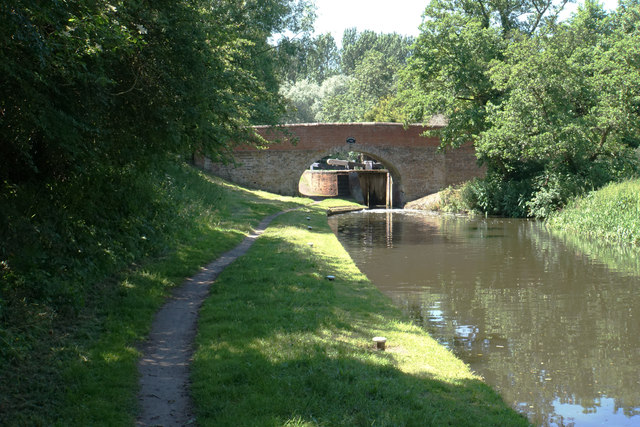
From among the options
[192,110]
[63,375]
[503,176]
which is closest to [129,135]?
[192,110]

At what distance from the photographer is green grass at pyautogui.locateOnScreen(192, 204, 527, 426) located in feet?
15.3

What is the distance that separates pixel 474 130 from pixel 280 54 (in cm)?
967

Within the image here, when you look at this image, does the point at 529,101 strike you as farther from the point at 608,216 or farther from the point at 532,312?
the point at 532,312

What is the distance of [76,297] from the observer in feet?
18.3

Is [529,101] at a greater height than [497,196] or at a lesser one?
greater

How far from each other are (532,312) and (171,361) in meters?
5.63

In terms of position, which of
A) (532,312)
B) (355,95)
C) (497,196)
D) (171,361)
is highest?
(355,95)

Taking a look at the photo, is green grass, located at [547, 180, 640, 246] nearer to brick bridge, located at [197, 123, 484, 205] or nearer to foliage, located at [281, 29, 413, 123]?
brick bridge, located at [197, 123, 484, 205]

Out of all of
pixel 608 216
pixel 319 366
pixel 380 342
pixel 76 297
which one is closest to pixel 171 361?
pixel 76 297

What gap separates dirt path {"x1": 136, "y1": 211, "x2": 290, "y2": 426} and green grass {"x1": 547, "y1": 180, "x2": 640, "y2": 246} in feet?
42.2

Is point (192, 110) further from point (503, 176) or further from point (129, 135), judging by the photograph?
point (503, 176)

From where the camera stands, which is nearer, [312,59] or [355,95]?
[355,95]

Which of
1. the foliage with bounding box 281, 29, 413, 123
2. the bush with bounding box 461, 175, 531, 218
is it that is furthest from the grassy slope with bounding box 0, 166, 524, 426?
the foliage with bounding box 281, 29, 413, 123

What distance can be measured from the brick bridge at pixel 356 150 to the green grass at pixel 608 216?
1181cm
